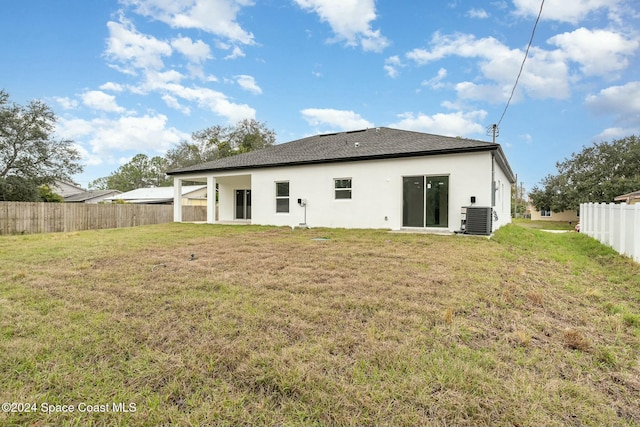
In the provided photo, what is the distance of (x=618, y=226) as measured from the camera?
7.91 metres

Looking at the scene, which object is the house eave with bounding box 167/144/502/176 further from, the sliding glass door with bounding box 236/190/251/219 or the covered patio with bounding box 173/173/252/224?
the sliding glass door with bounding box 236/190/251/219

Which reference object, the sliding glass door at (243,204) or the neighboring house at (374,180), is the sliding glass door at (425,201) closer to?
the neighboring house at (374,180)

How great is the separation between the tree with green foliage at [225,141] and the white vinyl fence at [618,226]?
95.4ft

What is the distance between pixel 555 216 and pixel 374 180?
31.6m

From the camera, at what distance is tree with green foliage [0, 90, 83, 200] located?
2019 centimetres

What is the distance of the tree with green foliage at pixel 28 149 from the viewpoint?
2019cm

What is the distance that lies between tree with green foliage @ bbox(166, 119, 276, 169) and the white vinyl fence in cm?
2908

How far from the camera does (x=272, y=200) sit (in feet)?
45.2

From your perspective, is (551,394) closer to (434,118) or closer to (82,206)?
(82,206)

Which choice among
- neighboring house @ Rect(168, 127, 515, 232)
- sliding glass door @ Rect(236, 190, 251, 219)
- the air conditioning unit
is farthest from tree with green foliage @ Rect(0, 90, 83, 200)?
the air conditioning unit

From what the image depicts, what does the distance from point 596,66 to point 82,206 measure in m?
23.9

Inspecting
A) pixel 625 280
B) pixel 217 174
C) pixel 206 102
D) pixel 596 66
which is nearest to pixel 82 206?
pixel 217 174

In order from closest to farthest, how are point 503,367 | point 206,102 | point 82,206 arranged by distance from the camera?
point 503,367 < point 82,206 < point 206,102

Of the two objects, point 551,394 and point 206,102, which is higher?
point 206,102
